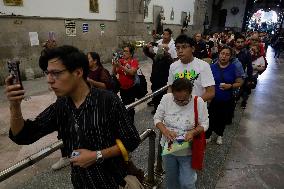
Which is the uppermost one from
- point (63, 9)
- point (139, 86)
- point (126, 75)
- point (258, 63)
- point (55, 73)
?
point (63, 9)

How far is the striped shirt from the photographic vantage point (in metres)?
1.49

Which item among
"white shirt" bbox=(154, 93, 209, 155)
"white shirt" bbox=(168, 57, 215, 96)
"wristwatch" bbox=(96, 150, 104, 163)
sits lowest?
"white shirt" bbox=(154, 93, 209, 155)

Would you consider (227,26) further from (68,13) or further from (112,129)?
(112,129)

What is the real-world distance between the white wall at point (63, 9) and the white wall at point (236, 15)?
1741 centimetres

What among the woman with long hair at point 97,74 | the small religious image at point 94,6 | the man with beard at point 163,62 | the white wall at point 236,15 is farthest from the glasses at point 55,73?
the white wall at point 236,15

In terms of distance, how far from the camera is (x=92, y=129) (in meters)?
1.50

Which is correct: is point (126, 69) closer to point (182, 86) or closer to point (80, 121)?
point (182, 86)

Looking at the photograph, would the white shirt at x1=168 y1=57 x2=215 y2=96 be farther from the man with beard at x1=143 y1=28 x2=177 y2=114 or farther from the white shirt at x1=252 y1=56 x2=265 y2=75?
the white shirt at x1=252 y1=56 x2=265 y2=75

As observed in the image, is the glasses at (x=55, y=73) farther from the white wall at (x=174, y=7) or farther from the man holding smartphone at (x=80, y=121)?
the white wall at (x=174, y=7)

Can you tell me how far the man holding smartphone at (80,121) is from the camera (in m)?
1.43

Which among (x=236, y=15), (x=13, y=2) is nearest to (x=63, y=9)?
(x=13, y=2)

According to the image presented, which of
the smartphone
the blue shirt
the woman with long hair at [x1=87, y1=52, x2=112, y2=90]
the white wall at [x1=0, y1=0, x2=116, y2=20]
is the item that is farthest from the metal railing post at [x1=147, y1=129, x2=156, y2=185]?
the white wall at [x1=0, y1=0, x2=116, y2=20]

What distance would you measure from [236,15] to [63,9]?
2069 cm

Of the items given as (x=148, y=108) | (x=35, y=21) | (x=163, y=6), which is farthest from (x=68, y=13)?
(x=163, y=6)
